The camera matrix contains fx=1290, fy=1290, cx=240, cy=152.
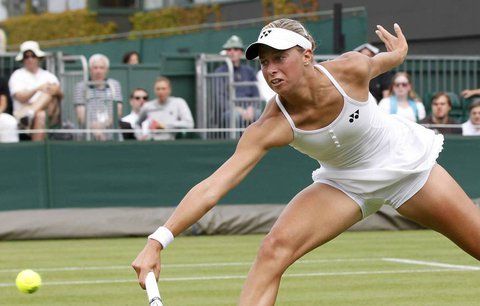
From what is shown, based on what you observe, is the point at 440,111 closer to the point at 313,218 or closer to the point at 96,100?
the point at 96,100

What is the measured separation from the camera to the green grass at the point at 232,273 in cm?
998

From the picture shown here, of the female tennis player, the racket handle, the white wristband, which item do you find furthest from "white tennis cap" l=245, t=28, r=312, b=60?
the racket handle

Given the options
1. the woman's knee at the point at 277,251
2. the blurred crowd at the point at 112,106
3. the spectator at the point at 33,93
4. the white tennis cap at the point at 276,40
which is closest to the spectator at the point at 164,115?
the blurred crowd at the point at 112,106

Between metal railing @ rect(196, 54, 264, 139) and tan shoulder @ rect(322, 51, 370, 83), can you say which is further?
metal railing @ rect(196, 54, 264, 139)

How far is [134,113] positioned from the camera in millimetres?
17656

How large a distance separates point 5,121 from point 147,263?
1093 centimetres

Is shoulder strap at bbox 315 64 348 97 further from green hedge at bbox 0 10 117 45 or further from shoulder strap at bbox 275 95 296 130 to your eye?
green hedge at bbox 0 10 117 45

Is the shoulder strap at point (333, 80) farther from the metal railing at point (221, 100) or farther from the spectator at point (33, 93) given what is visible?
the metal railing at point (221, 100)

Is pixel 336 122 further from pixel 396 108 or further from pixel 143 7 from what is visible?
pixel 143 7

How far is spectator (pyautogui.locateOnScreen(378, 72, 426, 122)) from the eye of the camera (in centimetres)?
1692

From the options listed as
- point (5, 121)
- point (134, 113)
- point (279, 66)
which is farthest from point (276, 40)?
point (134, 113)

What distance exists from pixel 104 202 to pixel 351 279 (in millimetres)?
5822

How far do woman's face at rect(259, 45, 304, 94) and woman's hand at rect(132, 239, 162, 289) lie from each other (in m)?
1.30

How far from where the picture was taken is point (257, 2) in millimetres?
32469
